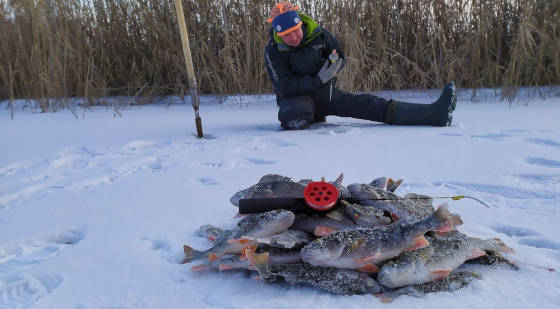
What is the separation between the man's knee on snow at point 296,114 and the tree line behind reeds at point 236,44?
1350 millimetres

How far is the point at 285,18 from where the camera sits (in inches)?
129

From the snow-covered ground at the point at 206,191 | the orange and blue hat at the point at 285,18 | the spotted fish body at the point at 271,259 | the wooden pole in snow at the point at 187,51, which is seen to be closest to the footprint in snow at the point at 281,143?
the snow-covered ground at the point at 206,191

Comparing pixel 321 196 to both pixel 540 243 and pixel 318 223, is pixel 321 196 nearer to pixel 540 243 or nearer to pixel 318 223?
pixel 318 223

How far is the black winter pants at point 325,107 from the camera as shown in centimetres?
355

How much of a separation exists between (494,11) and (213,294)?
16.0 ft

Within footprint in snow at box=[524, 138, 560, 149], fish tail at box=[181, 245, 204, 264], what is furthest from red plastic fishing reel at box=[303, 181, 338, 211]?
footprint in snow at box=[524, 138, 560, 149]

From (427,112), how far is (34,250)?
112 inches

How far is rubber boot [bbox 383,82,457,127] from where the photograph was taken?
3395 mm

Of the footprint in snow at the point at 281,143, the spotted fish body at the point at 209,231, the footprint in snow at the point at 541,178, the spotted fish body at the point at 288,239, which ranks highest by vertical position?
the spotted fish body at the point at 288,239

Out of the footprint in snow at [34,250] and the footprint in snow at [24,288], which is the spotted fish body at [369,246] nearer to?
the footprint in snow at [24,288]

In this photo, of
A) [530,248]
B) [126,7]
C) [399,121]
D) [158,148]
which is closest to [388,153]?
[399,121]

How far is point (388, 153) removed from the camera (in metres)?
2.62

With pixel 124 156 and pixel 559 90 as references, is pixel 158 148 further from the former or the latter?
pixel 559 90

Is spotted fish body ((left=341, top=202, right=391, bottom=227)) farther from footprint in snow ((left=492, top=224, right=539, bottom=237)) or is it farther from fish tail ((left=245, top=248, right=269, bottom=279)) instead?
footprint in snow ((left=492, top=224, right=539, bottom=237))
